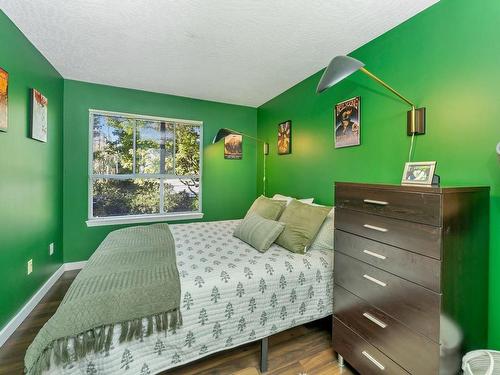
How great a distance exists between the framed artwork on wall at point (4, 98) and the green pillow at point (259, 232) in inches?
79.4

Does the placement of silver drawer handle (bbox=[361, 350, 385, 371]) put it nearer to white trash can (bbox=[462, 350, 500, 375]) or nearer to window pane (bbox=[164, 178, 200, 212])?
white trash can (bbox=[462, 350, 500, 375])

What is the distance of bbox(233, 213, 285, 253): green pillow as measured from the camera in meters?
1.91

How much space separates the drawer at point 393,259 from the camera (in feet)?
3.44

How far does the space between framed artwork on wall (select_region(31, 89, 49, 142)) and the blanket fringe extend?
201 centimetres

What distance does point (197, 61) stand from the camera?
7.71 feet

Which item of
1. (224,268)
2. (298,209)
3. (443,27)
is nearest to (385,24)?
(443,27)

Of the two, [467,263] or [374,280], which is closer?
[467,263]

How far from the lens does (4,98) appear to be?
171 cm

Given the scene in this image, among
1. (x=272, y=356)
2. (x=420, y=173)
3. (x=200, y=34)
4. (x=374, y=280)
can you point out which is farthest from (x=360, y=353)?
(x=200, y=34)

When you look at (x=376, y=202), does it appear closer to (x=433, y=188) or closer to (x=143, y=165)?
(x=433, y=188)

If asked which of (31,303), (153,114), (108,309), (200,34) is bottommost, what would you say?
(31,303)

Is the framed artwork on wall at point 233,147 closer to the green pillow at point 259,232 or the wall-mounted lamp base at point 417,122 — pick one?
the green pillow at point 259,232

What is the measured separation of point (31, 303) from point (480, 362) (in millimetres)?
3282

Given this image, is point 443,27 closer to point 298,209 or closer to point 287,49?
point 287,49
